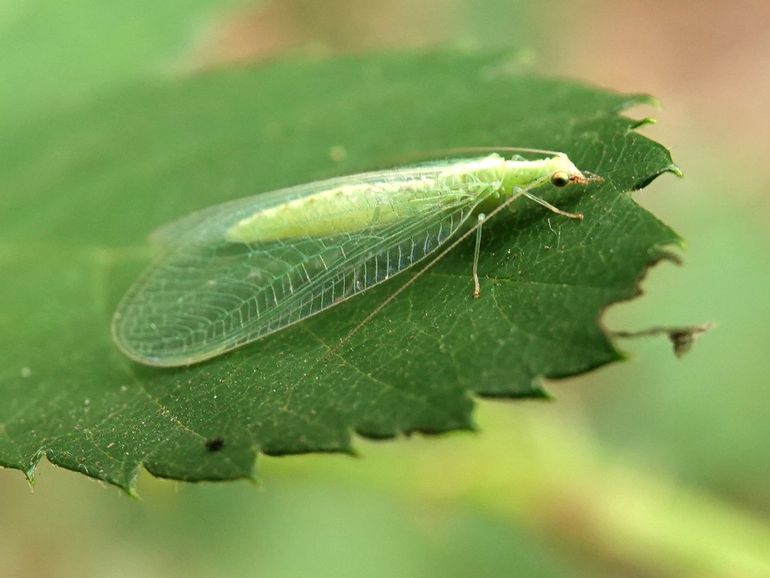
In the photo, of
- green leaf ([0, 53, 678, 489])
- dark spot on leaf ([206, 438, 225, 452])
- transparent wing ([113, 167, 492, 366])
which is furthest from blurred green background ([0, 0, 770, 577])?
transparent wing ([113, 167, 492, 366])

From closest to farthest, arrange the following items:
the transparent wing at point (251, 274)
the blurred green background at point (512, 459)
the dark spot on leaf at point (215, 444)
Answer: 1. the dark spot on leaf at point (215, 444)
2. the transparent wing at point (251, 274)
3. the blurred green background at point (512, 459)

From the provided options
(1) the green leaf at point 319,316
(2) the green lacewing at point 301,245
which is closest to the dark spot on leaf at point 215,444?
(1) the green leaf at point 319,316

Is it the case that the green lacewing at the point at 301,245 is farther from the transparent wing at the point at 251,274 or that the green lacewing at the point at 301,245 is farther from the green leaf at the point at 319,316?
the green leaf at the point at 319,316

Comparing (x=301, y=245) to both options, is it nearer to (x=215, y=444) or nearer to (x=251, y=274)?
(x=251, y=274)

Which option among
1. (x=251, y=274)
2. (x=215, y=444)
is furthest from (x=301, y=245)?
(x=215, y=444)

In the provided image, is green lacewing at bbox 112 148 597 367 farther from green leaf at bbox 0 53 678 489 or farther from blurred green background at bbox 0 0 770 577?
blurred green background at bbox 0 0 770 577

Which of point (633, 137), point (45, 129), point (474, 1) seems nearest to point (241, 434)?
point (633, 137)
